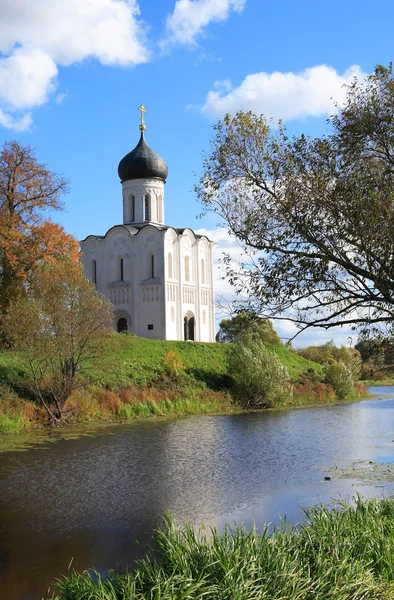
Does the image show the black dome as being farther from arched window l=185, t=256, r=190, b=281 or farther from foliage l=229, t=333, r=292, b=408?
foliage l=229, t=333, r=292, b=408

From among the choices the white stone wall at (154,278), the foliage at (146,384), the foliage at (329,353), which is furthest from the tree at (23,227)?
the foliage at (329,353)

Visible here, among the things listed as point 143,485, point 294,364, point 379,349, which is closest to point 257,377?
point 294,364

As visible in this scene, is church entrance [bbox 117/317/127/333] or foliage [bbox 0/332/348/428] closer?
foliage [bbox 0/332/348/428]

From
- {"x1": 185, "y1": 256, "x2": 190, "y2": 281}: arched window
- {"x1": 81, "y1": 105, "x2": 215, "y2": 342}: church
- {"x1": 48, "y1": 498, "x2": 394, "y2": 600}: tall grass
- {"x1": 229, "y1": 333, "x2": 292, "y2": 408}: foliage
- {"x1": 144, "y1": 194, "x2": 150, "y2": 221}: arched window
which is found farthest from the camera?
{"x1": 185, "y1": 256, "x2": 190, "y2": 281}: arched window

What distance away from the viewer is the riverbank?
2377 centimetres

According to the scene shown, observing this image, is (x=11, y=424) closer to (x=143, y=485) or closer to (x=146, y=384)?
(x=143, y=485)

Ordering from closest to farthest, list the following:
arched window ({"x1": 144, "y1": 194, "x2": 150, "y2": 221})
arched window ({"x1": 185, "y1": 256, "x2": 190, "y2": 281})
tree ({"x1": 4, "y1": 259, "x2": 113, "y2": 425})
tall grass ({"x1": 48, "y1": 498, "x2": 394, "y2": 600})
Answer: tall grass ({"x1": 48, "y1": 498, "x2": 394, "y2": 600}), tree ({"x1": 4, "y1": 259, "x2": 113, "y2": 425}), arched window ({"x1": 144, "y1": 194, "x2": 150, "y2": 221}), arched window ({"x1": 185, "y1": 256, "x2": 190, "y2": 281})

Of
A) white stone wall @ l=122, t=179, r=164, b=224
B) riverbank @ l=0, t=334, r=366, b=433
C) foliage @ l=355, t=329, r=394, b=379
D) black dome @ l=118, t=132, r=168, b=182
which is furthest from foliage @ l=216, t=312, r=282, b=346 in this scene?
foliage @ l=355, t=329, r=394, b=379

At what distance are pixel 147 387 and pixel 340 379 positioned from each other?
15775 mm

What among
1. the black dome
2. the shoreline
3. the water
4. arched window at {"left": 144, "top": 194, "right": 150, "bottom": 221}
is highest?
the black dome

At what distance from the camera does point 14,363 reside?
25828 mm

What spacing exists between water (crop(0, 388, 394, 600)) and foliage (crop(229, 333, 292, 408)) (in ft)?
28.8

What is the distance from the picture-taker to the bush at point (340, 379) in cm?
4084

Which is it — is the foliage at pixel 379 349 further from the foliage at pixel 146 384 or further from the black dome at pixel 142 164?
the black dome at pixel 142 164
